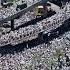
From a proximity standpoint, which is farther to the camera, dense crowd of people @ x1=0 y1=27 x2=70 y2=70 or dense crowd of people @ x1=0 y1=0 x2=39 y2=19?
dense crowd of people @ x1=0 y1=0 x2=39 y2=19

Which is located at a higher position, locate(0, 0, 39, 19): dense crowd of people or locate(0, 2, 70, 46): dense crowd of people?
locate(0, 2, 70, 46): dense crowd of people

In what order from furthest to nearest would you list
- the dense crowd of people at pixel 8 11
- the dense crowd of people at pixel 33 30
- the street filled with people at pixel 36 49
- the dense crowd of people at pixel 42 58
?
1. the dense crowd of people at pixel 8 11
2. the dense crowd of people at pixel 33 30
3. the street filled with people at pixel 36 49
4. the dense crowd of people at pixel 42 58

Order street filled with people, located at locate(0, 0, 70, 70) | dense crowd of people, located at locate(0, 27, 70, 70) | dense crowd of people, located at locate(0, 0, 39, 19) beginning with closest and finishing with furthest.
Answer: dense crowd of people, located at locate(0, 27, 70, 70), street filled with people, located at locate(0, 0, 70, 70), dense crowd of people, located at locate(0, 0, 39, 19)

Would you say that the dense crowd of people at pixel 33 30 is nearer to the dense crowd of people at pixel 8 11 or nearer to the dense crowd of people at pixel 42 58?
the dense crowd of people at pixel 42 58

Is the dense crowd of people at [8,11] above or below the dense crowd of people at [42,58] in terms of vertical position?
below

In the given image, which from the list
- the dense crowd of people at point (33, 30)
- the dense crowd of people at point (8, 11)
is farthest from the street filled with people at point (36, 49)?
the dense crowd of people at point (8, 11)

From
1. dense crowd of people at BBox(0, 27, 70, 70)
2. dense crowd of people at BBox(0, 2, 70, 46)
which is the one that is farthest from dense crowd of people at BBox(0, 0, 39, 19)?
dense crowd of people at BBox(0, 27, 70, 70)

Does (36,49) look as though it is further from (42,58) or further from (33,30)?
(33,30)

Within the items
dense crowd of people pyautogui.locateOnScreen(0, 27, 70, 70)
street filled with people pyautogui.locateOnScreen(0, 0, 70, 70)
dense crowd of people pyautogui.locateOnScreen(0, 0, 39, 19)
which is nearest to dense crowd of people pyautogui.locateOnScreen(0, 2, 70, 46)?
street filled with people pyautogui.locateOnScreen(0, 0, 70, 70)

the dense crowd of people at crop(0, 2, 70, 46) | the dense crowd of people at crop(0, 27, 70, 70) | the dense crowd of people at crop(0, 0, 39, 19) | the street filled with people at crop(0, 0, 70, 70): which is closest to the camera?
the dense crowd of people at crop(0, 27, 70, 70)

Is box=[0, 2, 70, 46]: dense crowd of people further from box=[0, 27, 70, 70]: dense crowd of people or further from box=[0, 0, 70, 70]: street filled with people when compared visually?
box=[0, 27, 70, 70]: dense crowd of people
